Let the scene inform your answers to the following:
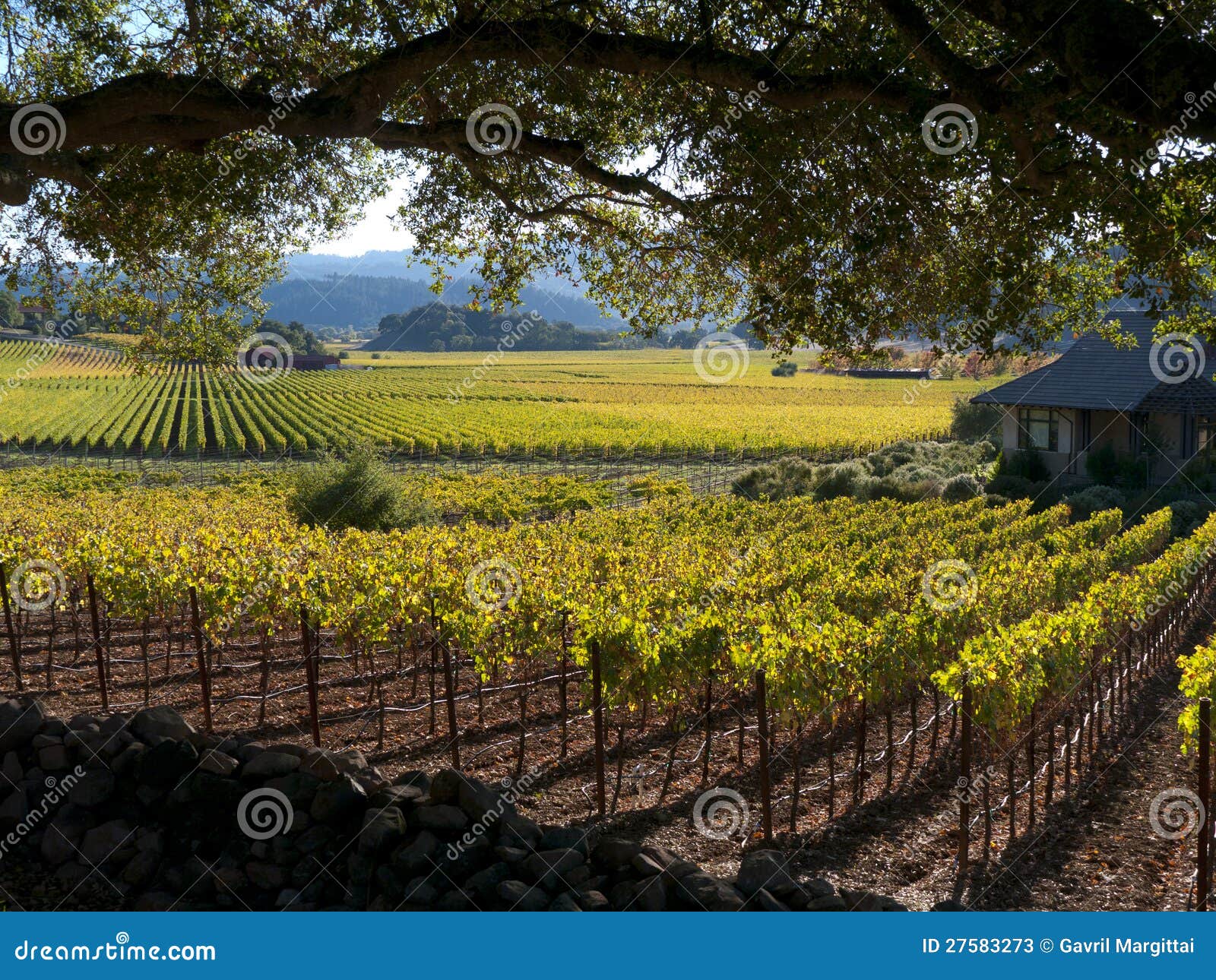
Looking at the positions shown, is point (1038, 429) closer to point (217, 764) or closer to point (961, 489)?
point (961, 489)

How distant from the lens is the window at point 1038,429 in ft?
111

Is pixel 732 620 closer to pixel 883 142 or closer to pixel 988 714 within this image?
pixel 988 714

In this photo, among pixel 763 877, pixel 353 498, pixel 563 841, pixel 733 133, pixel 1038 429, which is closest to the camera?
pixel 763 877

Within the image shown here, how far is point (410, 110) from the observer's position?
36.7 ft

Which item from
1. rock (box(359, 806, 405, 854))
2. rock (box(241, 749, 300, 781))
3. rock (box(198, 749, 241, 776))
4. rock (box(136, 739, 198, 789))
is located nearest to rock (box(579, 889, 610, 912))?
rock (box(359, 806, 405, 854))

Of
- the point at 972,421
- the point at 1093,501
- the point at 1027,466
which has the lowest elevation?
the point at 1093,501

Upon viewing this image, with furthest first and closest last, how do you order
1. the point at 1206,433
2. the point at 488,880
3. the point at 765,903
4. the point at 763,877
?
the point at 1206,433, the point at 488,880, the point at 763,877, the point at 765,903

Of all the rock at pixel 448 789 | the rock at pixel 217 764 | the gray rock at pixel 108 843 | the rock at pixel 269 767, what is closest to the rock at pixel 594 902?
the rock at pixel 448 789

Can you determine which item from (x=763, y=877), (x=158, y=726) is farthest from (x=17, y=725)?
(x=763, y=877)

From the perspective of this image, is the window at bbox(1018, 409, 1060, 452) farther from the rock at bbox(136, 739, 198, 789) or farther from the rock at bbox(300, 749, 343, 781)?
the rock at bbox(136, 739, 198, 789)

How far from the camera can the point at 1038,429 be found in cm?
3453

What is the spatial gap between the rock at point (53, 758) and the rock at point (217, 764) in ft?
4.35

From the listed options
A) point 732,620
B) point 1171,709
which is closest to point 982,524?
point 1171,709

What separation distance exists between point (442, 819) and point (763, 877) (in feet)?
6.92
